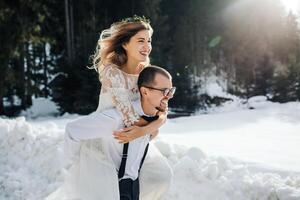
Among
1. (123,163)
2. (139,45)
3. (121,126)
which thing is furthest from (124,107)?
(139,45)

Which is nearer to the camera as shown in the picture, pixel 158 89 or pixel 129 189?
pixel 158 89

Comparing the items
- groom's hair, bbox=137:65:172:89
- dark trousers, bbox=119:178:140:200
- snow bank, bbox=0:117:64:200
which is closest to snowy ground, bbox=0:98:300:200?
snow bank, bbox=0:117:64:200

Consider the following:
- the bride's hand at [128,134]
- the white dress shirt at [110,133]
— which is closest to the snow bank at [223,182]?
the white dress shirt at [110,133]

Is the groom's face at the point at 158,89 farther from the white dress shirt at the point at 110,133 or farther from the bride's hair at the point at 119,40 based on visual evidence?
the bride's hair at the point at 119,40

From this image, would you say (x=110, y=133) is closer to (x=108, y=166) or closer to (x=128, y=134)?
(x=128, y=134)

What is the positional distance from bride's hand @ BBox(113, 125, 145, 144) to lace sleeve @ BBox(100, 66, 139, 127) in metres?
0.07

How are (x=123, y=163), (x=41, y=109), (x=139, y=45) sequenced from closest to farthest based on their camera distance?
1. (x=123, y=163)
2. (x=139, y=45)
3. (x=41, y=109)

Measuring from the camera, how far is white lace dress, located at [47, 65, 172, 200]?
3039mm

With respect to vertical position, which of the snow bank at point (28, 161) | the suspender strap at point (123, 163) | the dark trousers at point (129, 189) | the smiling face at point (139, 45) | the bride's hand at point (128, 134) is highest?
the smiling face at point (139, 45)

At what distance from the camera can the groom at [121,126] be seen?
9.84ft

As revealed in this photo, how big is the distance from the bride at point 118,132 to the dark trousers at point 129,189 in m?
0.10

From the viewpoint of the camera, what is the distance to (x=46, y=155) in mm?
6223

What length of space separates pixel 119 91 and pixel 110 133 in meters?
0.32

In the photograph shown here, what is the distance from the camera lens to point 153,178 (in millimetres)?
3348
